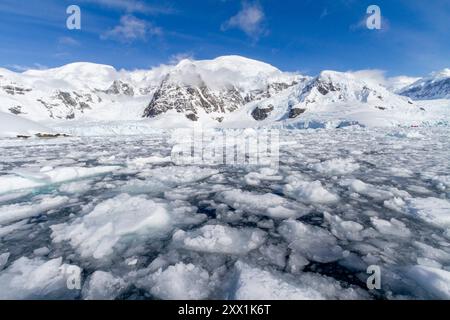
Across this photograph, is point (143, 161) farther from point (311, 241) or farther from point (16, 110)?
point (16, 110)

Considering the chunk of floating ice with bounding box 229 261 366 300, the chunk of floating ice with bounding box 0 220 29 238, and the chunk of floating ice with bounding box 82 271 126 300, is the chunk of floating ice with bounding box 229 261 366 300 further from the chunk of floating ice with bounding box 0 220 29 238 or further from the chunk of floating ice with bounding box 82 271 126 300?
the chunk of floating ice with bounding box 0 220 29 238

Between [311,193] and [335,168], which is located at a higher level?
[335,168]

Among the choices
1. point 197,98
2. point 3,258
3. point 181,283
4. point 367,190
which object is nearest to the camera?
point 181,283

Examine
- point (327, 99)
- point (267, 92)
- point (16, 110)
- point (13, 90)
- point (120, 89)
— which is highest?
point (120, 89)

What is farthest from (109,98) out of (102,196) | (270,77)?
(102,196)

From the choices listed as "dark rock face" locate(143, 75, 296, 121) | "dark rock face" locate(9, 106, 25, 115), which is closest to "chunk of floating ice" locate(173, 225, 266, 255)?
"dark rock face" locate(143, 75, 296, 121)

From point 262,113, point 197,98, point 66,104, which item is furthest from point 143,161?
point 66,104
